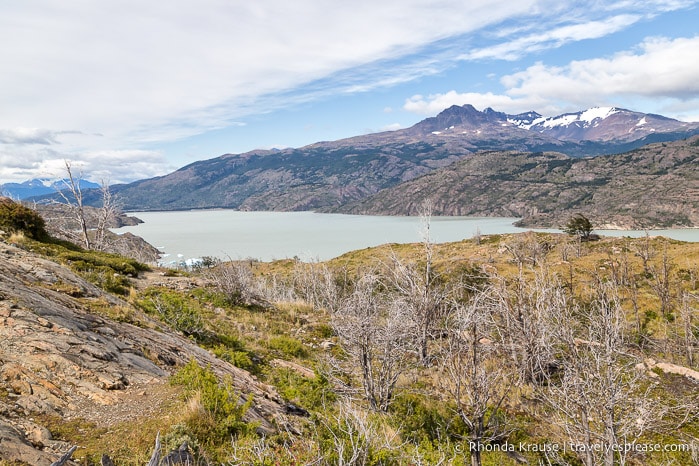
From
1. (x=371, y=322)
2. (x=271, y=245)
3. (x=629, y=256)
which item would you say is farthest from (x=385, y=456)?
(x=271, y=245)

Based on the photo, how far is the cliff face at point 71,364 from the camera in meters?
4.90

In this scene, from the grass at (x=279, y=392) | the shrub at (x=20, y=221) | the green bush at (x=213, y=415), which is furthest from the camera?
the shrub at (x=20, y=221)

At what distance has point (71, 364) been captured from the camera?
620cm

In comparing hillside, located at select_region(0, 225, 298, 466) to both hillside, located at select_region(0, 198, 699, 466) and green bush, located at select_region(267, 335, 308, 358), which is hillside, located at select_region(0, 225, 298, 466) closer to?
hillside, located at select_region(0, 198, 699, 466)

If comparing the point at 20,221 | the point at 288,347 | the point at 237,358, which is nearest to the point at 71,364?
the point at 237,358

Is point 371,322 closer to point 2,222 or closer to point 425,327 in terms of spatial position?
point 425,327

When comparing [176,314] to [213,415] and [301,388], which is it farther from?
[213,415]

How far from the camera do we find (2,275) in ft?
27.5

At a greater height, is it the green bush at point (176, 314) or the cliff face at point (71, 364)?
the cliff face at point (71, 364)

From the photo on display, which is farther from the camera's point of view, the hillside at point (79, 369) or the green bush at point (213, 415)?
the green bush at point (213, 415)

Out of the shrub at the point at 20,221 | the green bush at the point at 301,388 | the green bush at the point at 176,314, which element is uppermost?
the shrub at the point at 20,221

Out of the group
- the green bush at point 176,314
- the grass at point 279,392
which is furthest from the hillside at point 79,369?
the green bush at point 176,314

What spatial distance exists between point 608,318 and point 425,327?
25.4 ft

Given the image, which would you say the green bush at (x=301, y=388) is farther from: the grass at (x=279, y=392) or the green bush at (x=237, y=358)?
the green bush at (x=237, y=358)
